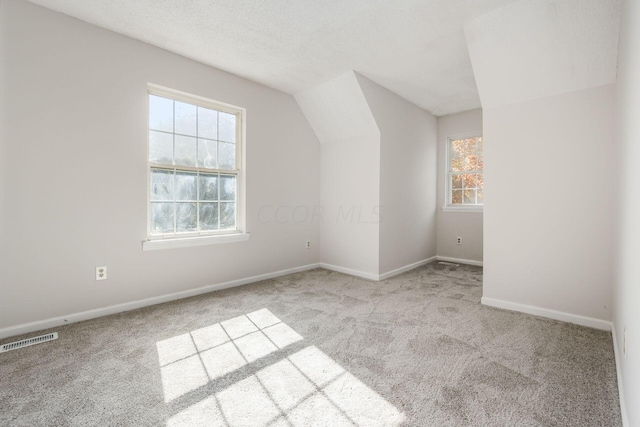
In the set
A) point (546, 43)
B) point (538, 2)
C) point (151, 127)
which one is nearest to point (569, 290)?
point (546, 43)

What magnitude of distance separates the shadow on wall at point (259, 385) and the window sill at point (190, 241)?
3.54 feet

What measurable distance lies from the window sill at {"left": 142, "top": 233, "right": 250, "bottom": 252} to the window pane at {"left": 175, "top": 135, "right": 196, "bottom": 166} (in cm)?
84

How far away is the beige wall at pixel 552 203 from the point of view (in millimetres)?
2408

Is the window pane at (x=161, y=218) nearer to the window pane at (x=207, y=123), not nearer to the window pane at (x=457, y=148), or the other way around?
the window pane at (x=207, y=123)

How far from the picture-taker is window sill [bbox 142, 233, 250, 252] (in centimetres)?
290

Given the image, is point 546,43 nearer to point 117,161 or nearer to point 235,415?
point 235,415

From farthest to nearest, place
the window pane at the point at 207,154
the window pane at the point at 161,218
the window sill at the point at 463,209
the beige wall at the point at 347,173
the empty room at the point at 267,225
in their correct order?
the window sill at the point at 463,209
the beige wall at the point at 347,173
the window pane at the point at 207,154
the window pane at the point at 161,218
the empty room at the point at 267,225

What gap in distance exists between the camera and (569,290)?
2.55 metres

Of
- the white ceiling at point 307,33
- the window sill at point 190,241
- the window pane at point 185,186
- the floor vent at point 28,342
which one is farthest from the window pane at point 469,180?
the floor vent at point 28,342

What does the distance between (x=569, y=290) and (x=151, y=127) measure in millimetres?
4270

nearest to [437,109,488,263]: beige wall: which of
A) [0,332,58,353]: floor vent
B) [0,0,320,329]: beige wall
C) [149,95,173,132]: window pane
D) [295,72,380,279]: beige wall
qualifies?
[295,72,380,279]: beige wall

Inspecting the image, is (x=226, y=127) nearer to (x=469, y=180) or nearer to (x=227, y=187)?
(x=227, y=187)

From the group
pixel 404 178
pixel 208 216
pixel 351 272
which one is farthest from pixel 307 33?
pixel 351 272

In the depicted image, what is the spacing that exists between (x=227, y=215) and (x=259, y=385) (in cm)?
231
